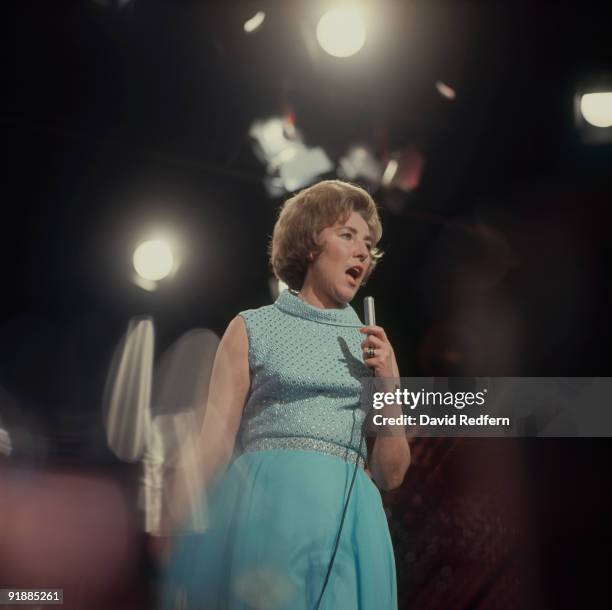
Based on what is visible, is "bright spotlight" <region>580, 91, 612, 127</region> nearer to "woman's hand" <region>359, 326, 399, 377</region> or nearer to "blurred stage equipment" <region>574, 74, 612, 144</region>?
"blurred stage equipment" <region>574, 74, 612, 144</region>

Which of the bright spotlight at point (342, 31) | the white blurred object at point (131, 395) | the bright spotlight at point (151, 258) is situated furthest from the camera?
the white blurred object at point (131, 395)

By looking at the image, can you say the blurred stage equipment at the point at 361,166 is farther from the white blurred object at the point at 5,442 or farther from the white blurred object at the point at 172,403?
the white blurred object at the point at 5,442

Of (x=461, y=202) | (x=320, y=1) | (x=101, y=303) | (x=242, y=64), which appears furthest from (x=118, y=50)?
(x=461, y=202)

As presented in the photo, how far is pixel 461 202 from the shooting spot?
2.31 m

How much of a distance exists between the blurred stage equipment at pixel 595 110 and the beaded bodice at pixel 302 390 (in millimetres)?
1304

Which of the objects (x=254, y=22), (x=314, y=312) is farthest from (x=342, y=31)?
(x=314, y=312)

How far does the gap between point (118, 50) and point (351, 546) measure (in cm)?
160

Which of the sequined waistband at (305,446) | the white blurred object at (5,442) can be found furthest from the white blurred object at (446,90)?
the white blurred object at (5,442)

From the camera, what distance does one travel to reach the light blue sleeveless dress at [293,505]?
3.68 feet

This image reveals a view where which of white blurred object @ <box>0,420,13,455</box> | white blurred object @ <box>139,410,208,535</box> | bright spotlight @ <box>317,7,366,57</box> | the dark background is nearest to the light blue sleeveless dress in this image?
white blurred object @ <box>139,410,208,535</box>

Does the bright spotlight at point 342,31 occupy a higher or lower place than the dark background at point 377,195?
higher

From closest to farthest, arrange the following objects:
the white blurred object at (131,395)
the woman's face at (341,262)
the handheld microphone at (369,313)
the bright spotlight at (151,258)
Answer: the handheld microphone at (369,313) → the woman's face at (341,262) → the bright spotlight at (151,258) → the white blurred object at (131,395)

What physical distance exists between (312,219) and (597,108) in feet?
4.03

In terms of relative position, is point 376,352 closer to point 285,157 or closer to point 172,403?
point 285,157
